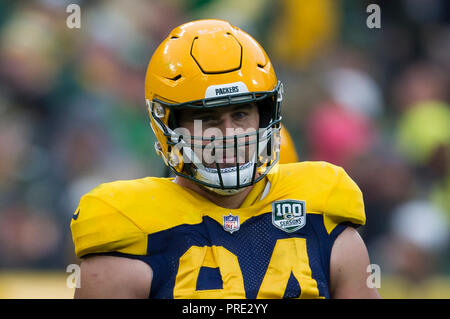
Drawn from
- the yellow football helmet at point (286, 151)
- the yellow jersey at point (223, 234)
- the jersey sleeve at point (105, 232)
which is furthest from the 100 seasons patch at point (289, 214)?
the yellow football helmet at point (286, 151)

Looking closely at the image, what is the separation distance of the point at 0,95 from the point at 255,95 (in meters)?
2.89

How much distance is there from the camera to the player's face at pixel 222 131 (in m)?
1.72

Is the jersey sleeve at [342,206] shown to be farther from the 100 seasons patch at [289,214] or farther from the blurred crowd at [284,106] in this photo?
the blurred crowd at [284,106]

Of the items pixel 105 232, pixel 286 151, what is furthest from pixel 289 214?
pixel 286 151

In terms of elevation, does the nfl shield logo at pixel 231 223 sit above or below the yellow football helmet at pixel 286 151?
below

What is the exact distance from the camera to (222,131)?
1.75m

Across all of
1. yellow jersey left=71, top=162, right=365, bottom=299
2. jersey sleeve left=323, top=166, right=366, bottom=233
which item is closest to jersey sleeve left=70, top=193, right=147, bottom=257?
yellow jersey left=71, top=162, right=365, bottom=299

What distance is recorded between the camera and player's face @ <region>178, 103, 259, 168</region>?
172 centimetres

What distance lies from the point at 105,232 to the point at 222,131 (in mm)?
387

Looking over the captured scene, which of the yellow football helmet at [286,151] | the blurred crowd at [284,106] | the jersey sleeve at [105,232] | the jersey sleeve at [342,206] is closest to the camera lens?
the jersey sleeve at [105,232]

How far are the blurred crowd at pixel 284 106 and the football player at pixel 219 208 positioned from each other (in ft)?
6.54

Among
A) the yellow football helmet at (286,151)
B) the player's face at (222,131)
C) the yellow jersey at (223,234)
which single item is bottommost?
the yellow jersey at (223,234)

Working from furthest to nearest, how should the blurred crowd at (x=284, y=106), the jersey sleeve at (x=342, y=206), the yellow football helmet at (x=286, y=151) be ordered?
1. the blurred crowd at (x=284, y=106)
2. the yellow football helmet at (x=286, y=151)
3. the jersey sleeve at (x=342, y=206)
